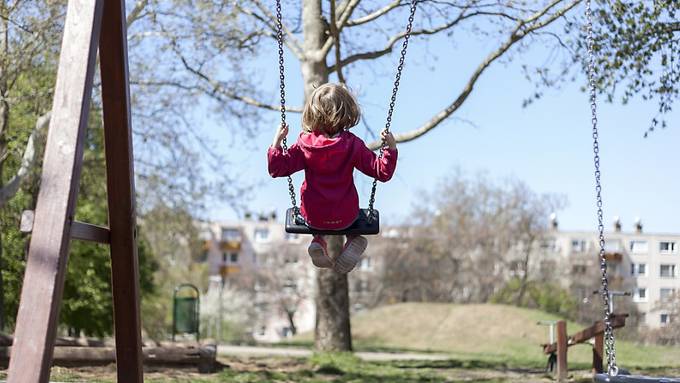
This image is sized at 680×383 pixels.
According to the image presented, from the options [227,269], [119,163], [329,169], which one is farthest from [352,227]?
[227,269]

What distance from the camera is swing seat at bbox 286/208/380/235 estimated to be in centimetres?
561

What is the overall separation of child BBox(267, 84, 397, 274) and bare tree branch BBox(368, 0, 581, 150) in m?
8.28

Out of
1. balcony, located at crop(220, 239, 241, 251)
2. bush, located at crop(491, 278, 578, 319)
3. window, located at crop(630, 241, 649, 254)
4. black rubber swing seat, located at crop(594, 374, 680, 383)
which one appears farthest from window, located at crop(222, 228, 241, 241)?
black rubber swing seat, located at crop(594, 374, 680, 383)

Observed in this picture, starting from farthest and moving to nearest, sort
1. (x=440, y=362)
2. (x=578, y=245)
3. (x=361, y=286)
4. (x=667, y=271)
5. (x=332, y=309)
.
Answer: (x=361, y=286)
(x=578, y=245)
(x=667, y=271)
(x=440, y=362)
(x=332, y=309)

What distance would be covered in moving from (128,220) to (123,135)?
559 millimetres

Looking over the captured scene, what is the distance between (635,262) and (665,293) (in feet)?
34.3

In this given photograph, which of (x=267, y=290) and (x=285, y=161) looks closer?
(x=285, y=161)

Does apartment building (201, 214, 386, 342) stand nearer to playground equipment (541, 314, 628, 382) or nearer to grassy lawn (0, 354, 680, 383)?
grassy lawn (0, 354, 680, 383)

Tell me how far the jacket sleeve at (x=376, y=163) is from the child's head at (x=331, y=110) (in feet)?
0.60

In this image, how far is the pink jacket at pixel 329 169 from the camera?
18.0 ft

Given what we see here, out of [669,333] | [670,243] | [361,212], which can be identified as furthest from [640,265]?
[361,212]

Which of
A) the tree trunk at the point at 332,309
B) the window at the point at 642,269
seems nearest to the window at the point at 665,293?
the window at the point at 642,269

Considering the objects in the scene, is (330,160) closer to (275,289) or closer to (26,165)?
(26,165)

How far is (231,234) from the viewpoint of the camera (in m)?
82.3
